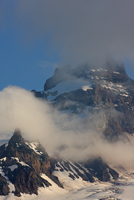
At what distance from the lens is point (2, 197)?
196 meters

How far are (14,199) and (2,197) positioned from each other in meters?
7.82

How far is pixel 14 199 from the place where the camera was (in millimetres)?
199500
